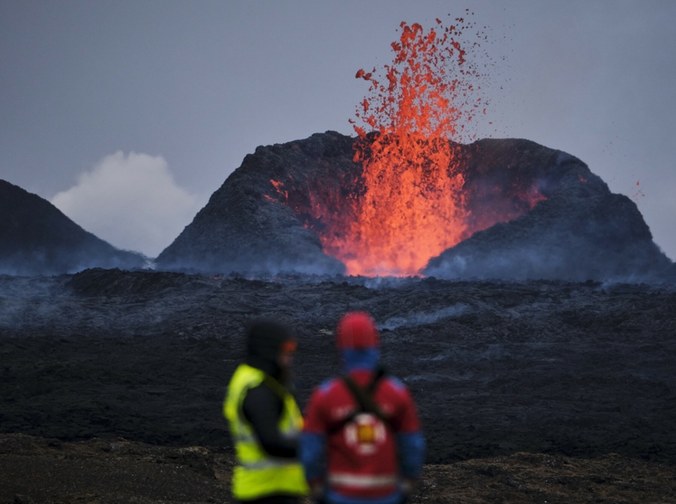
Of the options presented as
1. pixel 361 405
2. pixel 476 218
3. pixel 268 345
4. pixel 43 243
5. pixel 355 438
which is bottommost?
pixel 355 438

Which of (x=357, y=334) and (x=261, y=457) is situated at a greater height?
(x=357, y=334)

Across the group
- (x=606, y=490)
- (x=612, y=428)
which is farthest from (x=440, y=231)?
(x=606, y=490)

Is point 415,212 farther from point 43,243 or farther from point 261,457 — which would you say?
point 261,457

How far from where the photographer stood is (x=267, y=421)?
4102mm

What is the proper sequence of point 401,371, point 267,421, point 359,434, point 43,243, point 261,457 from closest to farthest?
point 359,434
point 267,421
point 261,457
point 401,371
point 43,243

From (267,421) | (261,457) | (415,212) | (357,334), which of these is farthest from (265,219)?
(357,334)

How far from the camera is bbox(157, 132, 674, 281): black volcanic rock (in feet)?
171

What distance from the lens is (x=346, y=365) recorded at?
4027 mm

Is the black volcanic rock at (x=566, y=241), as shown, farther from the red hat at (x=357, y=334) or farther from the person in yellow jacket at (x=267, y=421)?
the red hat at (x=357, y=334)

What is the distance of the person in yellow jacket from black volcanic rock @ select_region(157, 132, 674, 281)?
4532 centimetres

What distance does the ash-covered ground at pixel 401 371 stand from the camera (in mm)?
14461

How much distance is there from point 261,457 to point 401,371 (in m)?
20.7

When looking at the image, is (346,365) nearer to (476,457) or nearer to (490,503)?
(490,503)

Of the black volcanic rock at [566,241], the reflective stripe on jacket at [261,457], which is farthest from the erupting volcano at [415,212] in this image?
the reflective stripe on jacket at [261,457]
